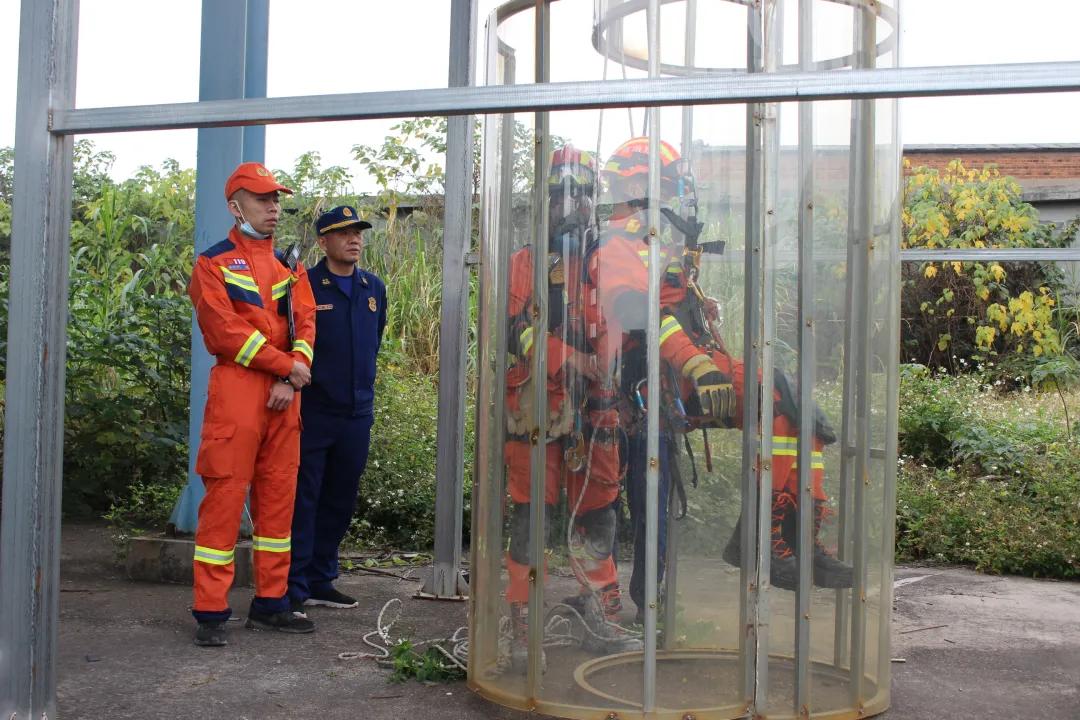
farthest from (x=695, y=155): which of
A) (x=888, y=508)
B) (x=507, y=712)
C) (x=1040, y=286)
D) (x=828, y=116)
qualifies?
(x=1040, y=286)

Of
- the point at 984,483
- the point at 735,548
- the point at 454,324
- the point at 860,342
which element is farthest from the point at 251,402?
the point at 984,483

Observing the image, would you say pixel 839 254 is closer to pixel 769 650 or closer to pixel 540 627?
pixel 769 650

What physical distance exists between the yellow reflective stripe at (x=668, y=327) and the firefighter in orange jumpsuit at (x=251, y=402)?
1.88 metres

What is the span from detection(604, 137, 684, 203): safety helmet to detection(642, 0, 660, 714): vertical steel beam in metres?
0.02

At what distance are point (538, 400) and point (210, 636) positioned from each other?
75.6 inches

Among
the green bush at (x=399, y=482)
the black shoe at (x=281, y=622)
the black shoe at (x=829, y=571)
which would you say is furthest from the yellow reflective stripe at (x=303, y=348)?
the green bush at (x=399, y=482)

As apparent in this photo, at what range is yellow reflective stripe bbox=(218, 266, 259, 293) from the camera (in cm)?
514

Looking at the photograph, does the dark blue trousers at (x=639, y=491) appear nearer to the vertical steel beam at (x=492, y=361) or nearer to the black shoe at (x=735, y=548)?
the black shoe at (x=735, y=548)

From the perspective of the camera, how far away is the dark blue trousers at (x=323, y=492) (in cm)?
573

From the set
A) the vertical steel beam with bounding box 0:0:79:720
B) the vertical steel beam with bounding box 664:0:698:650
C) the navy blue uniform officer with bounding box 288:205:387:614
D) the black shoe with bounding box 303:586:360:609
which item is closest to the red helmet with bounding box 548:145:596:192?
the vertical steel beam with bounding box 664:0:698:650

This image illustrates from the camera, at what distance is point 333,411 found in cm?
577

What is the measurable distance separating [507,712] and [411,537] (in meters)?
3.73

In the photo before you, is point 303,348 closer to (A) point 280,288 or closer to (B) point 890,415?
(A) point 280,288

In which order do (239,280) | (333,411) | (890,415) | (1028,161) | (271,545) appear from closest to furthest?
(890,415), (239,280), (271,545), (333,411), (1028,161)
